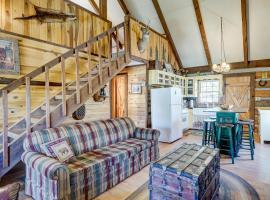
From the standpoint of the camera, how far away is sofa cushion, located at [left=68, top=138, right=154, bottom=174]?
95.3 inches

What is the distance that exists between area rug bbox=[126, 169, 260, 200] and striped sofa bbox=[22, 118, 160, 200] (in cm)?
44

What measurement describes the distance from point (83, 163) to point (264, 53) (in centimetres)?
662

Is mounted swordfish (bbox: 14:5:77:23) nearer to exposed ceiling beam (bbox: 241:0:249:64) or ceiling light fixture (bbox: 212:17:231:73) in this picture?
ceiling light fixture (bbox: 212:17:231:73)

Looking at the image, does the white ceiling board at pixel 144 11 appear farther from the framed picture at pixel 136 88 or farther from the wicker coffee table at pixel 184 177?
the wicker coffee table at pixel 184 177

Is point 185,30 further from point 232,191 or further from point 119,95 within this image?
point 232,191

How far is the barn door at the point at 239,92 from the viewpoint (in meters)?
6.57

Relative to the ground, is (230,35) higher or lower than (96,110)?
higher

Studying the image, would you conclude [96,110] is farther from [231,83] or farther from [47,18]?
[231,83]

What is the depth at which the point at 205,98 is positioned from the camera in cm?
742

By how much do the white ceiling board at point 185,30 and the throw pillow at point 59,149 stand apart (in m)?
5.25

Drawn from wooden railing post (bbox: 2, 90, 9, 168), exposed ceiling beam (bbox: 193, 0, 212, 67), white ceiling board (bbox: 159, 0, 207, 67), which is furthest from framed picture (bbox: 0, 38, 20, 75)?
exposed ceiling beam (bbox: 193, 0, 212, 67)

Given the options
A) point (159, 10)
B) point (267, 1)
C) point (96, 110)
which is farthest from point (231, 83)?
point (96, 110)

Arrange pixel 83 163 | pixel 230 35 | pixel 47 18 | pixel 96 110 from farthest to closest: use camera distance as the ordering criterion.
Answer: pixel 230 35
pixel 96 110
pixel 47 18
pixel 83 163

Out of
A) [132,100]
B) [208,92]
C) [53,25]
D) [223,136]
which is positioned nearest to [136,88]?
[132,100]
